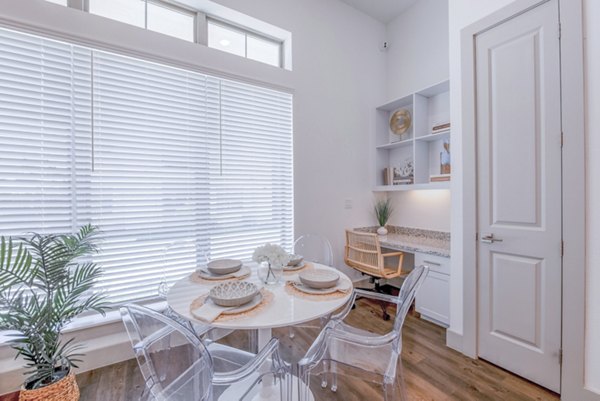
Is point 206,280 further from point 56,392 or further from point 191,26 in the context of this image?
point 191,26

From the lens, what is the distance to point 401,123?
336 centimetres

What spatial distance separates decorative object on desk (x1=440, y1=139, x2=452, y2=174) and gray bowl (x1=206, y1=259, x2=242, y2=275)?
96.8 inches

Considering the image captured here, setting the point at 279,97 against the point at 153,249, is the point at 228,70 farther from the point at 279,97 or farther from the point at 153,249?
the point at 153,249

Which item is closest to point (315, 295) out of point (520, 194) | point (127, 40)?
point (520, 194)

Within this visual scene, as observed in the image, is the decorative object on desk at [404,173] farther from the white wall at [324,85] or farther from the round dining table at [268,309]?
the round dining table at [268,309]

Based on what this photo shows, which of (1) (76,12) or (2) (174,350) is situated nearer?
(2) (174,350)

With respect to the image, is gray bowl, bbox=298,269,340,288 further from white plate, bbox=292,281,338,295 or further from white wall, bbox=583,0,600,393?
white wall, bbox=583,0,600,393

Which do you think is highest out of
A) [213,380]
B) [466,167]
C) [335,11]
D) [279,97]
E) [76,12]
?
[335,11]

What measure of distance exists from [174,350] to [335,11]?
374 centimetres

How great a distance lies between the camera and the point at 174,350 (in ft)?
3.40

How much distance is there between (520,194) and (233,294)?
1.98 metres

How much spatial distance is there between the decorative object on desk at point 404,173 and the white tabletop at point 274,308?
89.9 inches

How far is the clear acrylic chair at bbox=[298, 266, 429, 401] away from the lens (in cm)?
131

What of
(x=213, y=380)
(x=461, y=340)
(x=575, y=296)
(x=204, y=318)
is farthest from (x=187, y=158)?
(x=575, y=296)
